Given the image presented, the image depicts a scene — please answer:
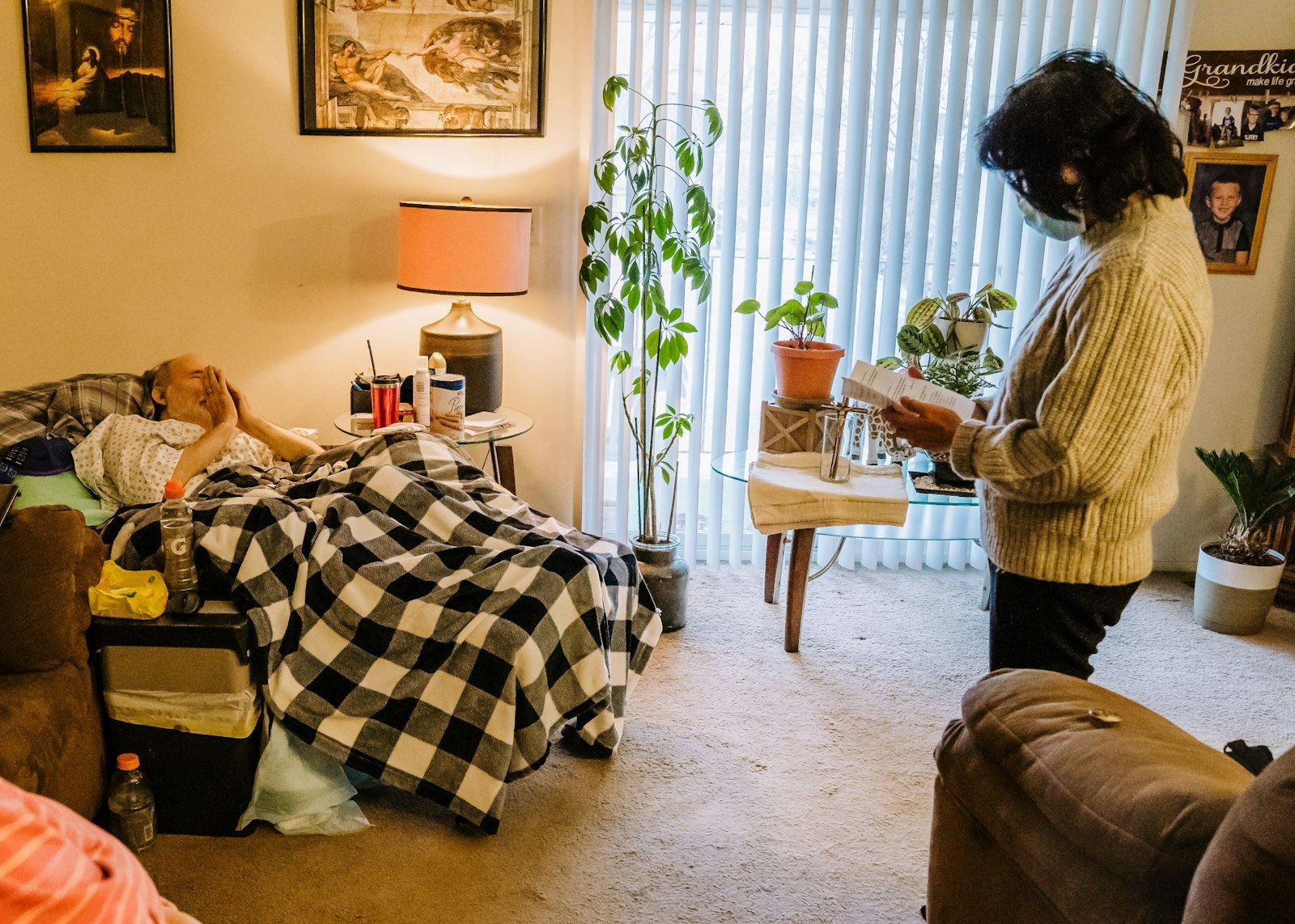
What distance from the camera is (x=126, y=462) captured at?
2.59 metres

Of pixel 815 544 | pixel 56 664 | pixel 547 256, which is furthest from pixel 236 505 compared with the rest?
pixel 815 544

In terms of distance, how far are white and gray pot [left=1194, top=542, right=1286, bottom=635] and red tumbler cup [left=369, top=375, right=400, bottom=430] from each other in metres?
2.46

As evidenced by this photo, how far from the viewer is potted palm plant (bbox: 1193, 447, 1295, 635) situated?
127 inches

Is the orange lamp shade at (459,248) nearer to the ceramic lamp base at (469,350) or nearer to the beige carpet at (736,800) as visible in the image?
the ceramic lamp base at (469,350)

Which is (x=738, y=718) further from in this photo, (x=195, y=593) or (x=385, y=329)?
(x=385, y=329)

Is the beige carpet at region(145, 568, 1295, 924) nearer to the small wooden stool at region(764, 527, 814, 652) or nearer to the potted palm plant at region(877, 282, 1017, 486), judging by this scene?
the small wooden stool at region(764, 527, 814, 652)

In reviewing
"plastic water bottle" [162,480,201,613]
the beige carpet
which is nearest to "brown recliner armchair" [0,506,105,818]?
"plastic water bottle" [162,480,201,613]

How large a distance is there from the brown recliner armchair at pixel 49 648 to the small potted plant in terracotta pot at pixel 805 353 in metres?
1.85

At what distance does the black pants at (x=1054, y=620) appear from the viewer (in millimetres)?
1732

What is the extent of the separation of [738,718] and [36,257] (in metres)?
2.52

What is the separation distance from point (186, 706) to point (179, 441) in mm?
974

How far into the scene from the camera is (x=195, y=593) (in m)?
2.07

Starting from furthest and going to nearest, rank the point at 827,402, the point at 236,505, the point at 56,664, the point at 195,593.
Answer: the point at 827,402 < the point at 236,505 < the point at 195,593 < the point at 56,664

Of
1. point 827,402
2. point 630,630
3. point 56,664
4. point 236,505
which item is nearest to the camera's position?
point 56,664
